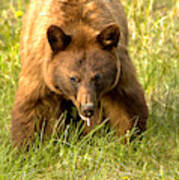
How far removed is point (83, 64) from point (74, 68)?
0.28 ft

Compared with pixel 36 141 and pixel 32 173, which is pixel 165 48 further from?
pixel 32 173

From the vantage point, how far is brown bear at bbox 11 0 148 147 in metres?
4.56

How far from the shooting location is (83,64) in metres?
4.55

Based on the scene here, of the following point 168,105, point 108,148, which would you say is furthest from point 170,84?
point 108,148

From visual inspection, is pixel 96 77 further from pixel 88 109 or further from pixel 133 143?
pixel 133 143

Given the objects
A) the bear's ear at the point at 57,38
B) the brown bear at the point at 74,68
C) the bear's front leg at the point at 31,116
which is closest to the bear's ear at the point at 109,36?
the brown bear at the point at 74,68

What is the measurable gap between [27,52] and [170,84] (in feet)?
6.65

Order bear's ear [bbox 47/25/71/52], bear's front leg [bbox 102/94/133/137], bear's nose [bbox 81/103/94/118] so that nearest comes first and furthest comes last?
1. bear's nose [bbox 81/103/94/118]
2. bear's ear [bbox 47/25/71/52]
3. bear's front leg [bbox 102/94/133/137]

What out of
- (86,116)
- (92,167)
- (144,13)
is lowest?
(92,167)

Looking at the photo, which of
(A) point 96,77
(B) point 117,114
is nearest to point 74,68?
(A) point 96,77

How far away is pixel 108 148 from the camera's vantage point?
4.78 meters

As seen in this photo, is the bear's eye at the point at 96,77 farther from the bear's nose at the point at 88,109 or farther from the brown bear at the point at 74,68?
the bear's nose at the point at 88,109

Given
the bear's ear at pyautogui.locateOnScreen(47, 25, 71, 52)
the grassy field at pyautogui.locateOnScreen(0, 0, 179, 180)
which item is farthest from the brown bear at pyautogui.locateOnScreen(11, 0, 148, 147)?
the grassy field at pyautogui.locateOnScreen(0, 0, 179, 180)

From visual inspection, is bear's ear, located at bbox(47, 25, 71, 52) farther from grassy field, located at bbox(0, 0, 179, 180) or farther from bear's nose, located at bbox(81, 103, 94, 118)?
grassy field, located at bbox(0, 0, 179, 180)
